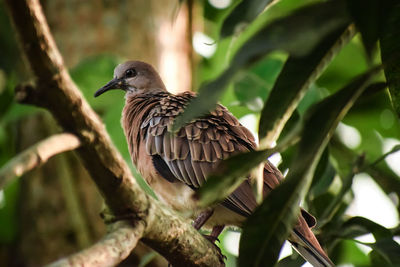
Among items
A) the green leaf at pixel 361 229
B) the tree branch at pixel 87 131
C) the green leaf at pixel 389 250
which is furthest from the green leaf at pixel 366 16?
the green leaf at pixel 361 229

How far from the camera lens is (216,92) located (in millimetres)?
1132

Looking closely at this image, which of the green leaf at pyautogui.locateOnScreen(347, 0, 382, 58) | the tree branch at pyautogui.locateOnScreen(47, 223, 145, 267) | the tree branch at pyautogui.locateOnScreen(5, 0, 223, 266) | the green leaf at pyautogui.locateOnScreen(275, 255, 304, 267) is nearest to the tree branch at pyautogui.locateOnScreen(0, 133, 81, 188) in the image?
the tree branch at pyautogui.locateOnScreen(5, 0, 223, 266)

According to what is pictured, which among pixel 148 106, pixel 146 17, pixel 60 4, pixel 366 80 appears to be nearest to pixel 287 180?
pixel 366 80

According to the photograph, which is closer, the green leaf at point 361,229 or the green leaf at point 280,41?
the green leaf at point 280,41

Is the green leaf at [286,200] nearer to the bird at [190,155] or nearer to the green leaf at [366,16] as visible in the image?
the green leaf at [366,16]

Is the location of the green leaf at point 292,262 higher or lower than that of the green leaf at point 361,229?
lower

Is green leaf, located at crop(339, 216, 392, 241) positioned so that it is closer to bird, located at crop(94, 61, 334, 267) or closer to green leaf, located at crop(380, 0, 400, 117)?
bird, located at crop(94, 61, 334, 267)

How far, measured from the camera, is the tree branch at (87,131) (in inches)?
54.6

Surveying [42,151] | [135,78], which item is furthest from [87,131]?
[135,78]

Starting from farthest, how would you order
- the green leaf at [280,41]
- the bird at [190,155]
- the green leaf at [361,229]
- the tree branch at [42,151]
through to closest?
1. the bird at [190,155]
2. the green leaf at [361,229]
3. the tree branch at [42,151]
4. the green leaf at [280,41]

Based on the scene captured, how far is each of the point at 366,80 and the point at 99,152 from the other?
747 millimetres

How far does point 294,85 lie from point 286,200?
298 mm

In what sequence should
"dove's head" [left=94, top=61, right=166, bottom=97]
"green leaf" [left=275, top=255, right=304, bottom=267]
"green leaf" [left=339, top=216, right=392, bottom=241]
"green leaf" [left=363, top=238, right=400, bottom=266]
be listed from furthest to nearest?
"dove's head" [left=94, top=61, right=166, bottom=97] < "green leaf" [left=275, top=255, right=304, bottom=267] < "green leaf" [left=339, top=216, right=392, bottom=241] < "green leaf" [left=363, top=238, right=400, bottom=266]

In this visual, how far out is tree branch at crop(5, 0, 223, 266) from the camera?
1.39 meters
